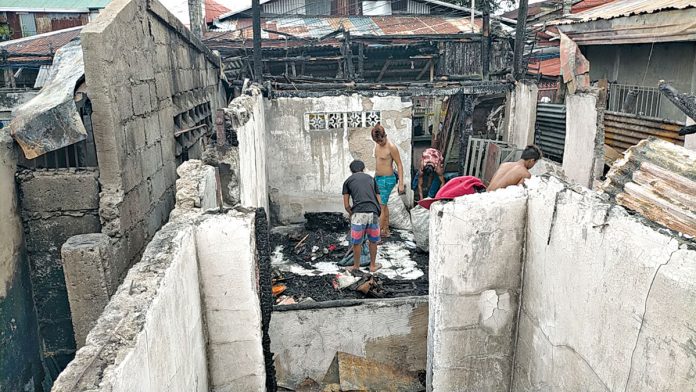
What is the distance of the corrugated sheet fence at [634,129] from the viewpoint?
22.3 ft

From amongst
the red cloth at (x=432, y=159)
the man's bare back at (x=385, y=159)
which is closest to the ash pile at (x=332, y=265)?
the man's bare back at (x=385, y=159)

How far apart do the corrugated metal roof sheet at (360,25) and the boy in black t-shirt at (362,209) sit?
9.70 meters

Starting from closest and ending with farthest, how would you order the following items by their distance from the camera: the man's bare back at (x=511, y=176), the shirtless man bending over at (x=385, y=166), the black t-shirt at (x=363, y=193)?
the man's bare back at (x=511, y=176) < the black t-shirt at (x=363, y=193) < the shirtless man bending over at (x=385, y=166)

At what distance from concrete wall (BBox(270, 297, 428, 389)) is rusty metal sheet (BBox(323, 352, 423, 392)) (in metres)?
0.11

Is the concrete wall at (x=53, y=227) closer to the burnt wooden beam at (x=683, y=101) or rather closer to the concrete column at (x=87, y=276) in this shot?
the concrete column at (x=87, y=276)

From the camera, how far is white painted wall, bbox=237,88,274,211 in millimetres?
5332

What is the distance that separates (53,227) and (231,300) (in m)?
1.95

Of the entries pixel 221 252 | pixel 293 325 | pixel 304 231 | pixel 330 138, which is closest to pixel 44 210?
pixel 221 252

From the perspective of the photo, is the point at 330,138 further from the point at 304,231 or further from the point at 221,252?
the point at 221,252

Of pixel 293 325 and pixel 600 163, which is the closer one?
pixel 293 325

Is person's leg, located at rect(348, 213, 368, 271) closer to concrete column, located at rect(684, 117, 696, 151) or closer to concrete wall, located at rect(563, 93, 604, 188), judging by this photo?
concrete wall, located at rect(563, 93, 604, 188)

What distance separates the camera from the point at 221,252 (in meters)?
3.62

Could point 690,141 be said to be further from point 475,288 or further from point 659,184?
point 475,288

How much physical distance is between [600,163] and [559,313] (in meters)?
3.58
